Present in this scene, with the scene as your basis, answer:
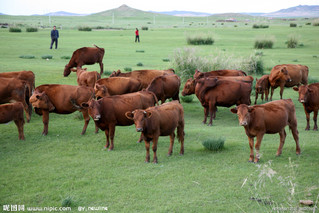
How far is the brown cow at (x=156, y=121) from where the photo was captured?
867 centimetres

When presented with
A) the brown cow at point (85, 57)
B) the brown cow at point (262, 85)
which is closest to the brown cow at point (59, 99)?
the brown cow at point (262, 85)

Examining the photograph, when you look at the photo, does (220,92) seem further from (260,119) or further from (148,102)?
(260,119)

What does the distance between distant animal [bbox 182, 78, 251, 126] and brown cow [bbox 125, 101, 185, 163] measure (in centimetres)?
390

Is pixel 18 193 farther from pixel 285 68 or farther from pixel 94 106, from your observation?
pixel 285 68

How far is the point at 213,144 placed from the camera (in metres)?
9.62

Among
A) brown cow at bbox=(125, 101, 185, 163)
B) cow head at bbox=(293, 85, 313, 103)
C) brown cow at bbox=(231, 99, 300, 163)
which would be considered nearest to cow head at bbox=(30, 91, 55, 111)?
brown cow at bbox=(125, 101, 185, 163)

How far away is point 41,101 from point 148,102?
127 inches

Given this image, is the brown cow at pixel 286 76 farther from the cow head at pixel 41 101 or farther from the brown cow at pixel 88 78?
the cow head at pixel 41 101

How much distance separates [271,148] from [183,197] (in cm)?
388

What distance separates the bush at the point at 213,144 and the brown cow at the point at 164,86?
15.1 feet

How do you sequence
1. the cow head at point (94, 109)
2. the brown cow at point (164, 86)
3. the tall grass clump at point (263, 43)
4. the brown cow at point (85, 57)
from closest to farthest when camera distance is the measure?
the cow head at point (94, 109) < the brown cow at point (164, 86) < the brown cow at point (85, 57) < the tall grass clump at point (263, 43)

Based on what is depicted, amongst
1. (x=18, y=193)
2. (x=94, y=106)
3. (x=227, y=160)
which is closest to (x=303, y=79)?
(x=227, y=160)

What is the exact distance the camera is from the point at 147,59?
2841cm

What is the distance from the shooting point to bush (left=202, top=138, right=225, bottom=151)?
31.6 ft
